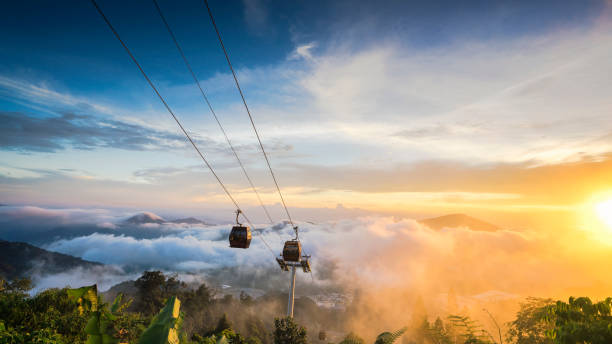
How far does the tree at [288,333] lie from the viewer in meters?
29.4

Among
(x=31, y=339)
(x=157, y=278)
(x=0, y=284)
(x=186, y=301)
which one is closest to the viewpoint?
(x=31, y=339)

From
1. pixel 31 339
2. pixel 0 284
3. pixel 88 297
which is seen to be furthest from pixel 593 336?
pixel 0 284

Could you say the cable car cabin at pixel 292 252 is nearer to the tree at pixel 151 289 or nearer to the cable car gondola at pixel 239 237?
the cable car gondola at pixel 239 237

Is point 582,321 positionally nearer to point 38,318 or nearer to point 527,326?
point 38,318

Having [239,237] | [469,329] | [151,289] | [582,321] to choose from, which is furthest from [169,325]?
[151,289]

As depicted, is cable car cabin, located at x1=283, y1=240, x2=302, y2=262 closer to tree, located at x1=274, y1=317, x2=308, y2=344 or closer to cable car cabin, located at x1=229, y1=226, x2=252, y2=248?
tree, located at x1=274, y1=317, x2=308, y2=344

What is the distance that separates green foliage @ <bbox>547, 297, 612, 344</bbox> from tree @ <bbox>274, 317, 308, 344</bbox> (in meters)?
28.7

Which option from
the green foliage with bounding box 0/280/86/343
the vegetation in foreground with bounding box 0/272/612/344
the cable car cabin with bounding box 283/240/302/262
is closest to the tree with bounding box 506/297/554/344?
the vegetation in foreground with bounding box 0/272/612/344

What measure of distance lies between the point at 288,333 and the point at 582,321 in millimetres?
30041

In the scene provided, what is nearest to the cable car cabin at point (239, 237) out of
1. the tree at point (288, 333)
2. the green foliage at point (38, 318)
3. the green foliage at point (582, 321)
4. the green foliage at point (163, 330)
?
the tree at point (288, 333)

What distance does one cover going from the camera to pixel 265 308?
182 meters

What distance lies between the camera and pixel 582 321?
501cm

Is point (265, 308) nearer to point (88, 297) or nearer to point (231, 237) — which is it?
point (231, 237)

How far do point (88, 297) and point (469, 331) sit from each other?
4518 mm
